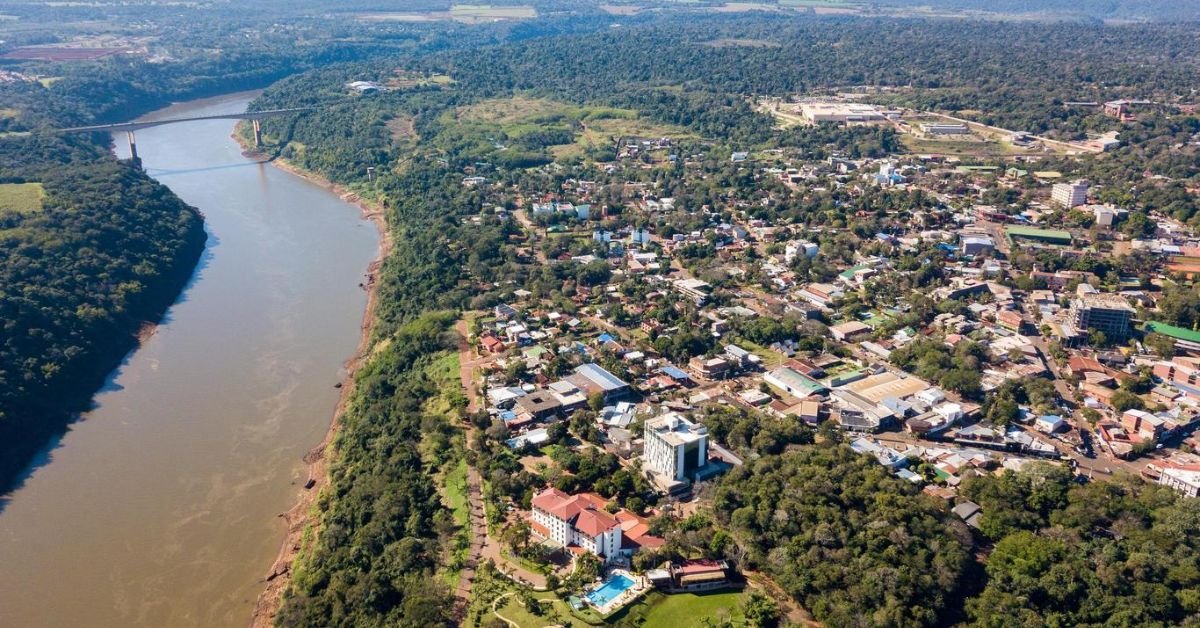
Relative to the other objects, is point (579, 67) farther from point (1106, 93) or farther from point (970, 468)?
point (970, 468)

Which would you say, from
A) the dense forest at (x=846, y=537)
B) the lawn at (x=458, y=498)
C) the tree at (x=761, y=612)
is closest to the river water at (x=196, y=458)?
the lawn at (x=458, y=498)

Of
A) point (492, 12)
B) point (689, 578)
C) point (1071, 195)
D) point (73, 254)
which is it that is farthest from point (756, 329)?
point (492, 12)

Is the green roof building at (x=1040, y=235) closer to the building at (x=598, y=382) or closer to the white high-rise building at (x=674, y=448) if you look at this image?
the building at (x=598, y=382)

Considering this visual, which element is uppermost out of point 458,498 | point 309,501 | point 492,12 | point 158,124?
point 492,12

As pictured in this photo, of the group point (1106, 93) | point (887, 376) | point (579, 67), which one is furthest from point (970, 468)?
point (579, 67)

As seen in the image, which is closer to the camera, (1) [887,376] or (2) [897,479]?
(2) [897,479]

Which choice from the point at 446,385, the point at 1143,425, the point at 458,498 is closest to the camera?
the point at 458,498

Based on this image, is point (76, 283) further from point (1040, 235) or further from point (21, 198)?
point (1040, 235)
